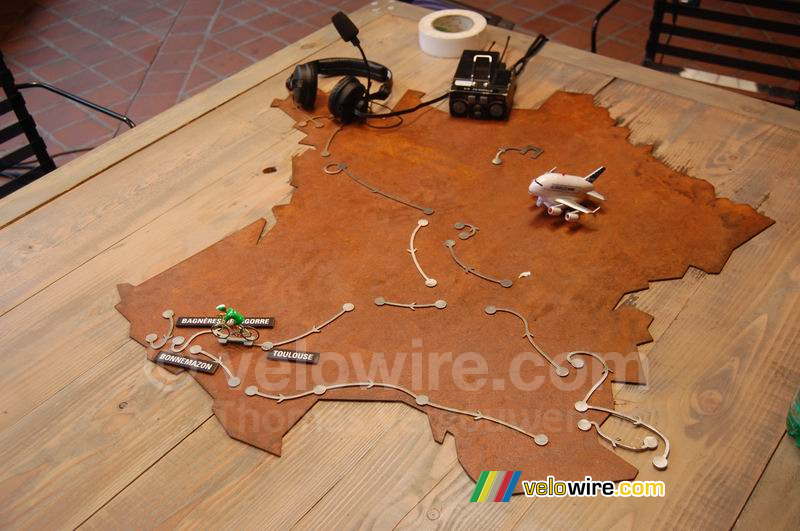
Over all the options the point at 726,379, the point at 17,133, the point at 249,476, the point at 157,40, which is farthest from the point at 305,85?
the point at 157,40

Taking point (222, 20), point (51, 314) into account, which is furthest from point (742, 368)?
point (222, 20)

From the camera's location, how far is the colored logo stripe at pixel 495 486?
811mm

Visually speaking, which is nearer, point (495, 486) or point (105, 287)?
point (495, 486)

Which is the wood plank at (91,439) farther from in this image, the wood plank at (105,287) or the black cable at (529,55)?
the black cable at (529,55)

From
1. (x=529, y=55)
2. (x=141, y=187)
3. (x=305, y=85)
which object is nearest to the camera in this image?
(x=141, y=187)

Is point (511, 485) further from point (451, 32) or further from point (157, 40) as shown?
point (157, 40)

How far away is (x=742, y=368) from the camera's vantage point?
915 millimetres

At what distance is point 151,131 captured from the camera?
56.4 inches

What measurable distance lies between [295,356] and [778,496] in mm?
613

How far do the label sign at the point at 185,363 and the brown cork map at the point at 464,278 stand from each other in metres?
0.01

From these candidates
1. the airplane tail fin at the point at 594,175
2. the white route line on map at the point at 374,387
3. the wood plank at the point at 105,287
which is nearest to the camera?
the white route line on map at the point at 374,387

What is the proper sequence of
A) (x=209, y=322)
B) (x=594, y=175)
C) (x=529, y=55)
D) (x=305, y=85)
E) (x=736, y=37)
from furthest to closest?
(x=736, y=37) → (x=529, y=55) → (x=305, y=85) → (x=594, y=175) → (x=209, y=322)

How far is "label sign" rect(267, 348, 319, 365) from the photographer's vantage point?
96cm

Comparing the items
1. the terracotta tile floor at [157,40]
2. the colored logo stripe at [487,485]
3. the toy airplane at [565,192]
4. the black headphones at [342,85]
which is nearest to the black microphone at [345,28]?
the black headphones at [342,85]
